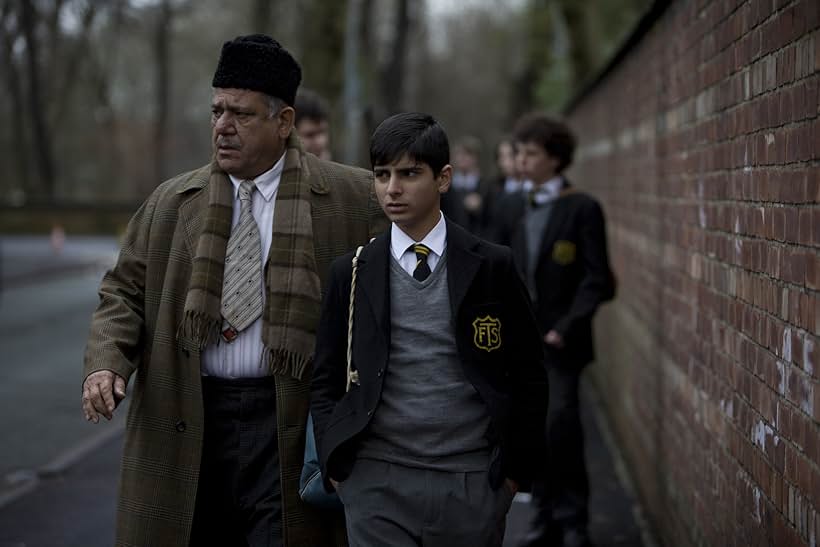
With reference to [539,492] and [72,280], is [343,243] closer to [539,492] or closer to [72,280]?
[539,492]

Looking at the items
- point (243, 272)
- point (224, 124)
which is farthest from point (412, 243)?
point (224, 124)

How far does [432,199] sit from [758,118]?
1.06 metres

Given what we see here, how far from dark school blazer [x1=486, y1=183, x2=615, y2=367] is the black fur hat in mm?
2474

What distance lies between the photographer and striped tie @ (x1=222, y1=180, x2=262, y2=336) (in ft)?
13.4

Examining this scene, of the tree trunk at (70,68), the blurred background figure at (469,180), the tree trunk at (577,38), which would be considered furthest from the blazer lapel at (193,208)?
the tree trunk at (70,68)

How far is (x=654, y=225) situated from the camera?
6.97 metres

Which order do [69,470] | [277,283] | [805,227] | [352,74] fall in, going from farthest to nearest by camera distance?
[352,74]
[69,470]
[277,283]
[805,227]

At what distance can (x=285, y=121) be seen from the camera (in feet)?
14.1

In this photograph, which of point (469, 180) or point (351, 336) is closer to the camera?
point (351, 336)

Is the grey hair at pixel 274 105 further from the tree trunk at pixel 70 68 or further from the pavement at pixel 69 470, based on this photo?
the tree trunk at pixel 70 68

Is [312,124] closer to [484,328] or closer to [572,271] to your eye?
[572,271]

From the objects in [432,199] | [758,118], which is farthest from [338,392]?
[758,118]

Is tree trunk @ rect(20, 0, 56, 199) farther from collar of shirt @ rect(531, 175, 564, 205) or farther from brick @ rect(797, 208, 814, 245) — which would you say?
brick @ rect(797, 208, 814, 245)

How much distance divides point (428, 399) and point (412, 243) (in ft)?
1.45
